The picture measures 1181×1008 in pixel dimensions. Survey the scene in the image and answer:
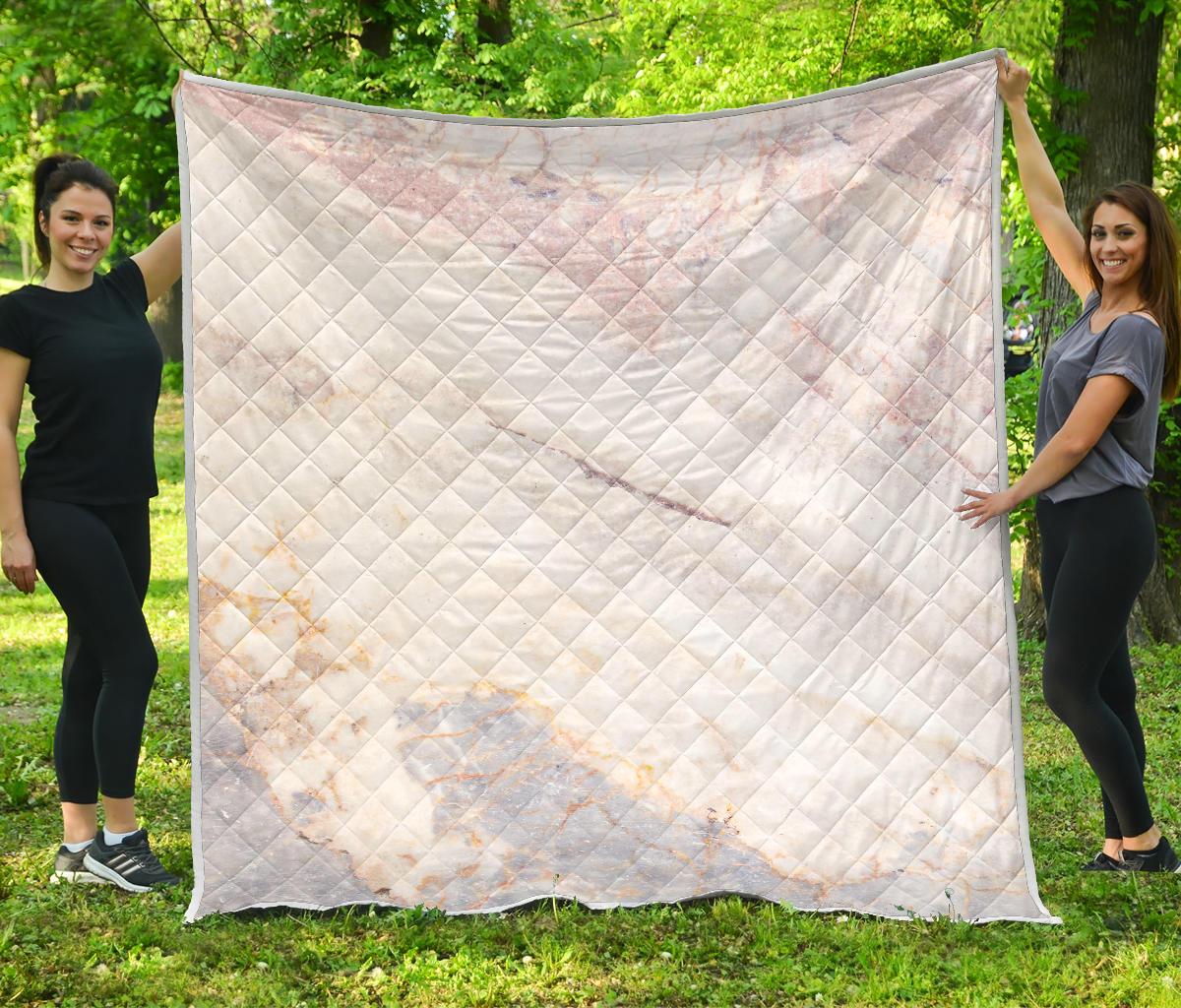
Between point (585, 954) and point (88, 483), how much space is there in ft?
5.02

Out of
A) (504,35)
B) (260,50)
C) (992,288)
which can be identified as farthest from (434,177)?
(504,35)

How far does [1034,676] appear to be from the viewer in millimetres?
5324

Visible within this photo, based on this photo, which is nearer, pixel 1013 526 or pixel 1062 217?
pixel 1062 217

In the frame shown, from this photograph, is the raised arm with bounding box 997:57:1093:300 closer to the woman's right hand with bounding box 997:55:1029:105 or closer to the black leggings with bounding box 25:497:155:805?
the woman's right hand with bounding box 997:55:1029:105

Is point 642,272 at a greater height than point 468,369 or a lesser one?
greater

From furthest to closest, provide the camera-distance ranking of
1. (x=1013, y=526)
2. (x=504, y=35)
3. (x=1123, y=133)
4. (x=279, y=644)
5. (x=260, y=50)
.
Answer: (x=504, y=35)
(x=260, y=50)
(x=1013, y=526)
(x=1123, y=133)
(x=279, y=644)

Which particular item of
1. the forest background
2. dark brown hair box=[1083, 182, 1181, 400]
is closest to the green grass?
the forest background

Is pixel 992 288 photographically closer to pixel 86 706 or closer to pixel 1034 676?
pixel 86 706

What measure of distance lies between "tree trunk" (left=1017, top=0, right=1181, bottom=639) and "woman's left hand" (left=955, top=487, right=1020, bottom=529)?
8.96 ft

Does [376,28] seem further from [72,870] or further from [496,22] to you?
[72,870]

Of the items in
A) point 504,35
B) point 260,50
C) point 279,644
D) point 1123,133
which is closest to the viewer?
point 279,644

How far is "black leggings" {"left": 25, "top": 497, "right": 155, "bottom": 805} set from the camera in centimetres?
285

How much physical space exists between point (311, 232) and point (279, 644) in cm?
96

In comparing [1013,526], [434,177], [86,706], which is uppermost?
[434,177]
